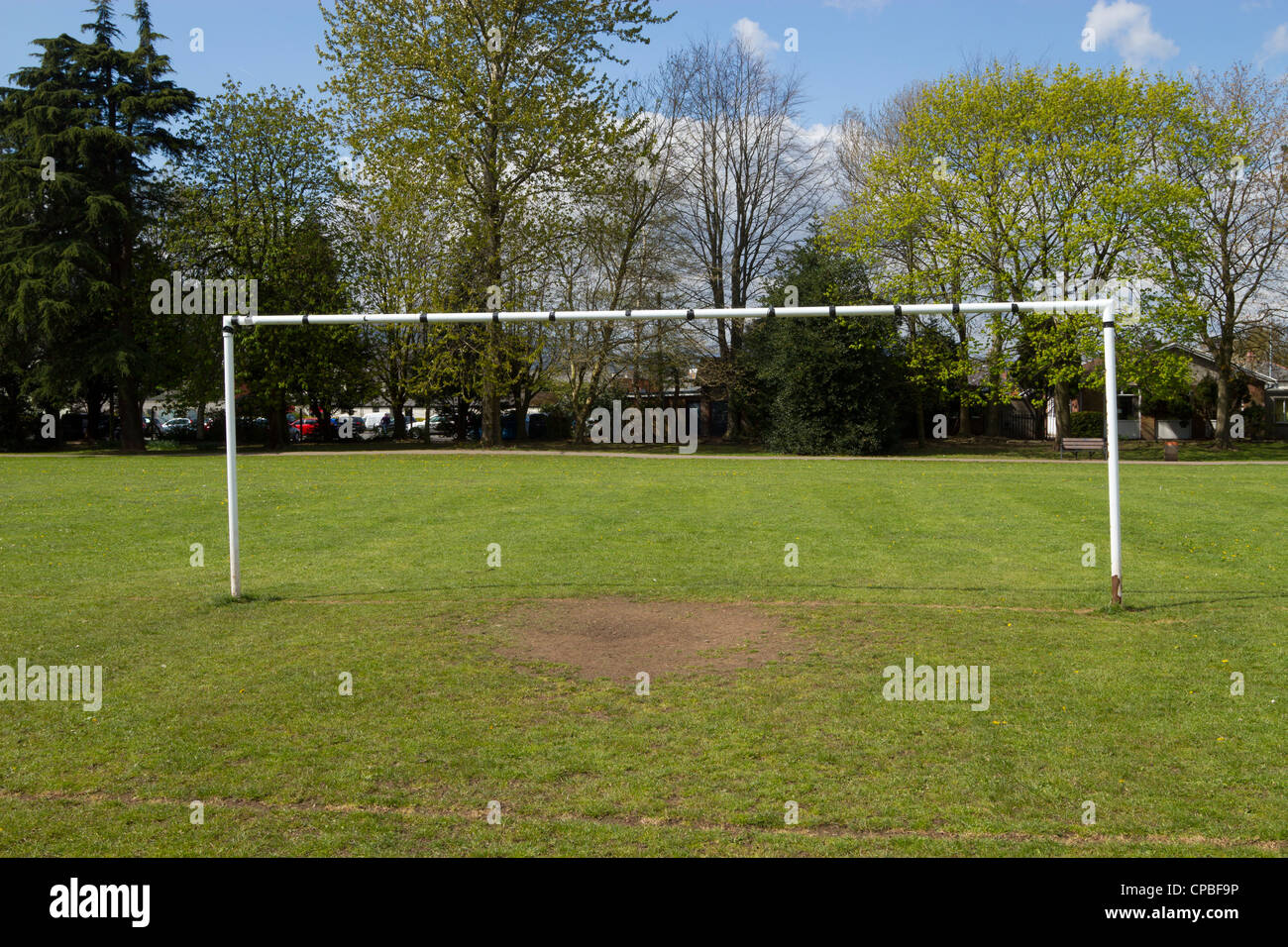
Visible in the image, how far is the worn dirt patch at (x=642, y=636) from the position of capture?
855cm

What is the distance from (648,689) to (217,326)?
38.2 metres

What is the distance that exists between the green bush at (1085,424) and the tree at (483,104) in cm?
2973

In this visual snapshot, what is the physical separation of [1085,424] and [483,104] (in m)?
35.0

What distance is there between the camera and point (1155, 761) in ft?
19.6

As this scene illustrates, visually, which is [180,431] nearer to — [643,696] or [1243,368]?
[643,696]

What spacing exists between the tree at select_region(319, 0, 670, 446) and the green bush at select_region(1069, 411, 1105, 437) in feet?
97.5

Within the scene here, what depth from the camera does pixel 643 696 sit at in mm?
7484

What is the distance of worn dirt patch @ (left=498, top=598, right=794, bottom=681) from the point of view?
8.55 meters

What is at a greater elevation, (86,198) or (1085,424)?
(86,198)

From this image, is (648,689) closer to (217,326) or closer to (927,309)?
(927,309)

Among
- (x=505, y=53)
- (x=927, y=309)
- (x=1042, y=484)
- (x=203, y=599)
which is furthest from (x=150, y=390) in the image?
(x=927, y=309)

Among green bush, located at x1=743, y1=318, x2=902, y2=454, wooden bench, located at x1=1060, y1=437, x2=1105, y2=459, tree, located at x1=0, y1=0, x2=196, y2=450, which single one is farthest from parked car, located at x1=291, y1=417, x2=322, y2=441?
wooden bench, located at x1=1060, y1=437, x2=1105, y2=459

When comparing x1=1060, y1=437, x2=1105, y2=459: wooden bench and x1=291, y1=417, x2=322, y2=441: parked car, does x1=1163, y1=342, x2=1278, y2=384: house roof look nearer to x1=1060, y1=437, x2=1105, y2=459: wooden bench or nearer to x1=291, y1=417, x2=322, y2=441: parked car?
x1=1060, y1=437, x2=1105, y2=459: wooden bench

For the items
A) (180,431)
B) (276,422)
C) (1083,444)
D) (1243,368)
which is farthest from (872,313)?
(1243,368)
